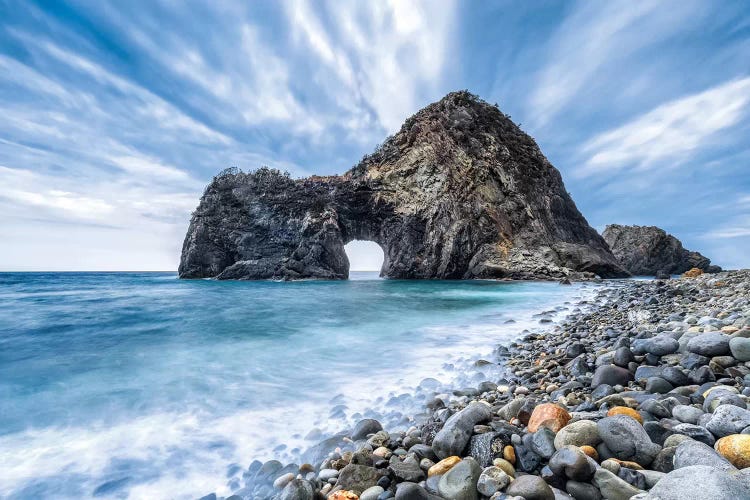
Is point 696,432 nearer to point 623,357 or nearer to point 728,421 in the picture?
point 728,421

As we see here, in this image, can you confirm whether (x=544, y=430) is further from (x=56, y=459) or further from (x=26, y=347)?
(x=26, y=347)

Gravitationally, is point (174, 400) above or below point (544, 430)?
below

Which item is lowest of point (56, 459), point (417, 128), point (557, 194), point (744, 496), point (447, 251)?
point (56, 459)

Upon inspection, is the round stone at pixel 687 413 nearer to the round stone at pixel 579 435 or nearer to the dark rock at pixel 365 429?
the round stone at pixel 579 435

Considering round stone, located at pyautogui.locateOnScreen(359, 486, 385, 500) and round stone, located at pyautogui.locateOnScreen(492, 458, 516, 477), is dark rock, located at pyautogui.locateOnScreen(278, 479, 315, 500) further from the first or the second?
round stone, located at pyautogui.locateOnScreen(492, 458, 516, 477)

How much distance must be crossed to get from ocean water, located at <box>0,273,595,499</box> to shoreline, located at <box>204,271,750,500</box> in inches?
26.7

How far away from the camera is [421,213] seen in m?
37.4

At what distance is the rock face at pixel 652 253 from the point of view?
5500 centimetres

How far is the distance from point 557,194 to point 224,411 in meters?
45.4

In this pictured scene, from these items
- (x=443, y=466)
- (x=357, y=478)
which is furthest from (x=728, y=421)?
(x=357, y=478)

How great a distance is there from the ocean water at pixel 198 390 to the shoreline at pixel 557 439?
0.68m

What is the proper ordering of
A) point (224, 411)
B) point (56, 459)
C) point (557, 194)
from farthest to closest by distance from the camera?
point (557, 194) < point (224, 411) < point (56, 459)

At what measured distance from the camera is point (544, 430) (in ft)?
8.11

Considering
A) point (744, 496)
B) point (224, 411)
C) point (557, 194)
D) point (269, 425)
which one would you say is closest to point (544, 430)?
point (744, 496)
